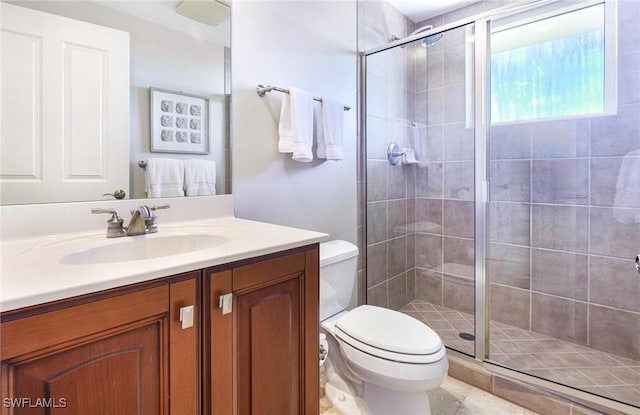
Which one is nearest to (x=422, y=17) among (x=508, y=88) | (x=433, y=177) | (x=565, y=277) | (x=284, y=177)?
(x=508, y=88)

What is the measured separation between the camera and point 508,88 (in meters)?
2.10

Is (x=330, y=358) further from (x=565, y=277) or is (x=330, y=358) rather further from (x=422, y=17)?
(x=422, y=17)

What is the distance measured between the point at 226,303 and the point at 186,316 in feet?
0.31

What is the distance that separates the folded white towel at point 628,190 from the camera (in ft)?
5.72

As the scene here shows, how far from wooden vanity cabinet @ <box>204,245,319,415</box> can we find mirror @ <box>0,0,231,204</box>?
598mm

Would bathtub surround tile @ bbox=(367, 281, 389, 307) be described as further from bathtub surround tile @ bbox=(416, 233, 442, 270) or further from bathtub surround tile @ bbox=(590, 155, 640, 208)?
bathtub surround tile @ bbox=(590, 155, 640, 208)

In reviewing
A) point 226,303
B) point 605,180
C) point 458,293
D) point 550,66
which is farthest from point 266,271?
point 550,66

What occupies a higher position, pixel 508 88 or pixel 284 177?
pixel 508 88

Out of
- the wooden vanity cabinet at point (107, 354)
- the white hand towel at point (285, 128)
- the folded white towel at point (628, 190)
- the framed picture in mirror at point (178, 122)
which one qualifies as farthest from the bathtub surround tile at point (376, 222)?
the wooden vanity cabinet at point (107, 354)

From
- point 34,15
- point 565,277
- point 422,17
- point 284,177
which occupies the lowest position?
point 565,277

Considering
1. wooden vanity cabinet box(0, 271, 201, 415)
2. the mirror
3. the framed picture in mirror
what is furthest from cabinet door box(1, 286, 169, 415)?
the framed picture in mirror

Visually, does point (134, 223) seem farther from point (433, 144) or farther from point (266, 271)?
point (433, 144)

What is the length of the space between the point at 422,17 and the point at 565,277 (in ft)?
6.67

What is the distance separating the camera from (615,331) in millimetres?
1828
